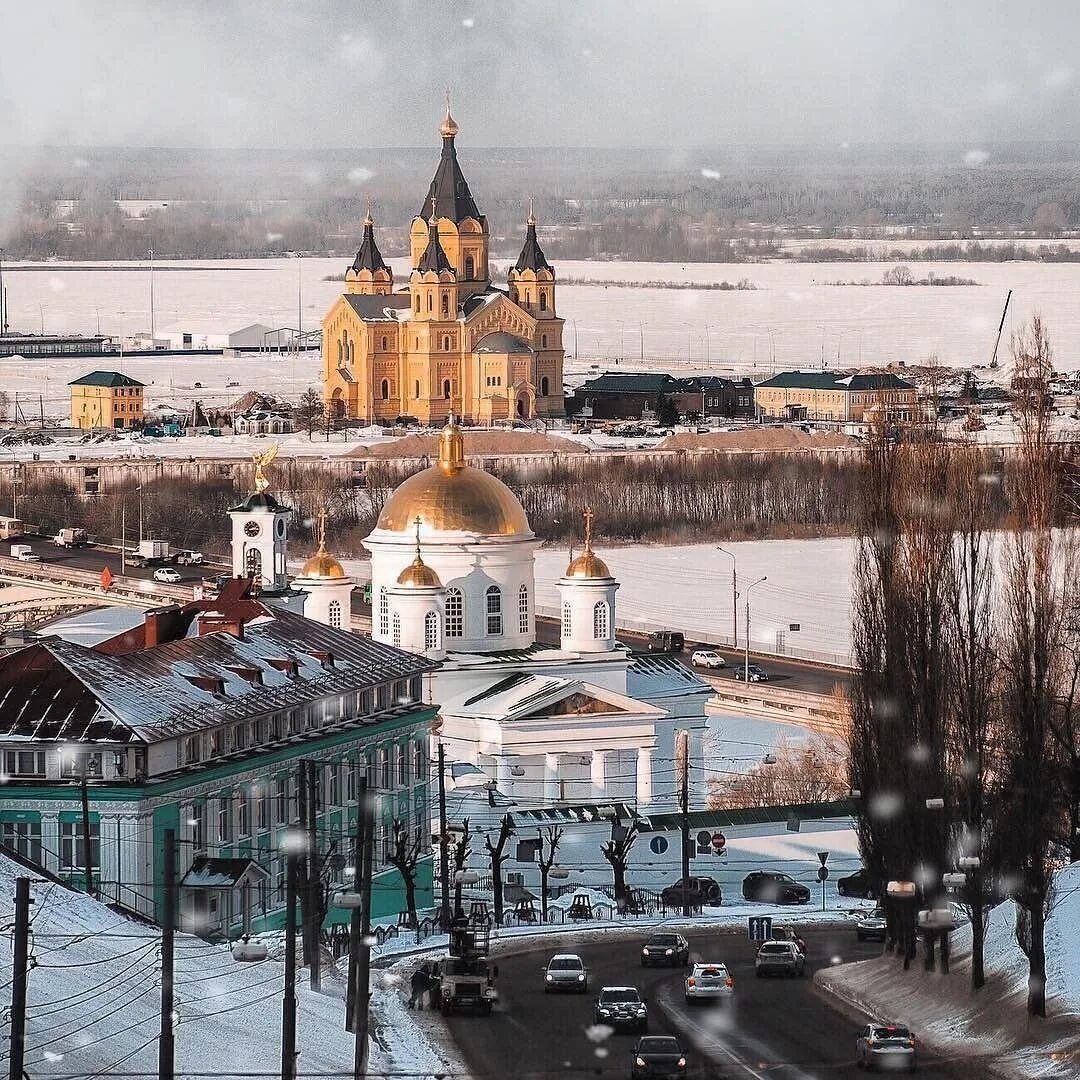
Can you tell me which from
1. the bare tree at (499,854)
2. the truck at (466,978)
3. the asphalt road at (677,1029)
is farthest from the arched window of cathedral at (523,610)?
the truck at (466,978)

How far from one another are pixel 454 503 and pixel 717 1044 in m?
28.8

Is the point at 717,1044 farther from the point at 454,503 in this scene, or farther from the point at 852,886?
the point at 454,503

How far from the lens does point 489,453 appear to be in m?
Result: 119

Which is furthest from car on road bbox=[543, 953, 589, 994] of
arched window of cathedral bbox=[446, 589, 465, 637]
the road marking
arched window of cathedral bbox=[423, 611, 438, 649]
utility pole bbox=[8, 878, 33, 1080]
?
arched window of cathedral bbox=[446, 589, 465, 637]

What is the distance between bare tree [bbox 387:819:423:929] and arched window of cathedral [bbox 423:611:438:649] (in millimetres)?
9771

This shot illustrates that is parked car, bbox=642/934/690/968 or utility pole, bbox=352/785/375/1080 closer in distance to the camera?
utility pole, bbox=352/785/375/1080

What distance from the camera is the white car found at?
227 feet

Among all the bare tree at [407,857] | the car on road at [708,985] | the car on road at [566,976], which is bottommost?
the bare tree at [407,857]

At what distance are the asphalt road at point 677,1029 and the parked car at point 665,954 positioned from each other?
220 mm

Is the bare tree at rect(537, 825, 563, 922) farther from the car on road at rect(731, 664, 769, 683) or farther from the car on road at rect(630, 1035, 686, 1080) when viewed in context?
the car on road at rect(630, 1035, 686, 1080)

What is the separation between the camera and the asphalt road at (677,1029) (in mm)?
29797

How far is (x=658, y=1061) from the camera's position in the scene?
29.2m

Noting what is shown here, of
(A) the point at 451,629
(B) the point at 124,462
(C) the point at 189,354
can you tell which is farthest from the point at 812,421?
(A) the point at 451,629

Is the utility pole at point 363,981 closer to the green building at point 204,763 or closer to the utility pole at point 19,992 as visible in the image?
the utility pole at point 19,992
